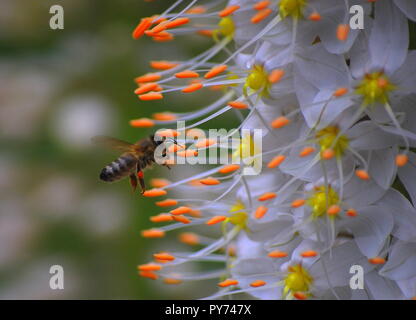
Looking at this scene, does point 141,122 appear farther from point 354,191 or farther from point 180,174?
point 180,174

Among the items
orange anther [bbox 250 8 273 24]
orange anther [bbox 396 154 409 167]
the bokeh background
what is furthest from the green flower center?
the bokeh background

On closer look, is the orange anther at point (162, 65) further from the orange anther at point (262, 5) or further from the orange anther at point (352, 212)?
the orange anther at point (352, 212)

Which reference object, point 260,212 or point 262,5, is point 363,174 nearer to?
point 260,212

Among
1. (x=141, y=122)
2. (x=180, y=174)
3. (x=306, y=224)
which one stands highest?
(x=180, y=174)

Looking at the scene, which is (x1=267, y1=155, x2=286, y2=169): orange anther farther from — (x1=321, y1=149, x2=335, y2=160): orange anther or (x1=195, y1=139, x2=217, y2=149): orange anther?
(x1=195, y1=139, x2=217, y2=149): orange anther

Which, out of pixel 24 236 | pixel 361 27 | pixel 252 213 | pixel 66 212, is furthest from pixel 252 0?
pixel 24 236

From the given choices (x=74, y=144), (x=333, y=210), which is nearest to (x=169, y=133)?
(x=333, y=210)
